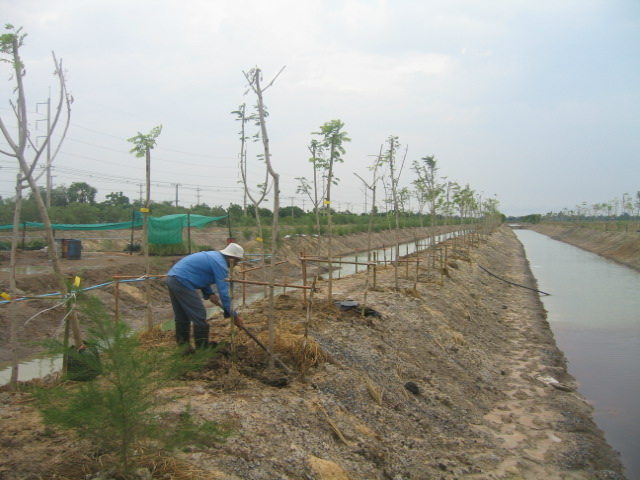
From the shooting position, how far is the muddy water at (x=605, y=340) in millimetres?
7172

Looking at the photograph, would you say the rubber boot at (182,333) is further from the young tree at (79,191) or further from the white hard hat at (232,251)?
the young tree at (79,191)

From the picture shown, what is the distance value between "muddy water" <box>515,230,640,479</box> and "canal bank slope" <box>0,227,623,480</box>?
1.31 feet

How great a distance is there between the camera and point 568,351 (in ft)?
36.4

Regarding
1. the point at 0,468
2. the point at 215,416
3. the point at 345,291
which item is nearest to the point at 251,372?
the point at 215,416

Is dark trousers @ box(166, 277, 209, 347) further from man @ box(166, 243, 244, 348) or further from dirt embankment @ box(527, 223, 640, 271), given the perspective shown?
dirt embankment @ box(527, 223, 640, 271)

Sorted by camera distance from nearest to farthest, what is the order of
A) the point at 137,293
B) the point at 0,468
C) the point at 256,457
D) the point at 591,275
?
the point at 0,468
the point at 256,457
the point at 137,293
the point at 591,275

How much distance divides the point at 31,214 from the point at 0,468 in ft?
89.2

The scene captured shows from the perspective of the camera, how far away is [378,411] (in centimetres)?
530

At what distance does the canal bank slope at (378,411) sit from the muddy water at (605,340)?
1.31 ft

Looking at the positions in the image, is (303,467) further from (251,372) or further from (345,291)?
(345,291)

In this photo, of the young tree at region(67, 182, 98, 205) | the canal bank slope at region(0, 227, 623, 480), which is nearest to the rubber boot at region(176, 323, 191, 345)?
the canal bank slope at region(0, 227, 623, 480)

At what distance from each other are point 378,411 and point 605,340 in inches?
387

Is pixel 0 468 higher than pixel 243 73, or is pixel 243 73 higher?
pixel 243 73

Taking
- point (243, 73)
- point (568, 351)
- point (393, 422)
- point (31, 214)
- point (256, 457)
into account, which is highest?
point (243, 73)
